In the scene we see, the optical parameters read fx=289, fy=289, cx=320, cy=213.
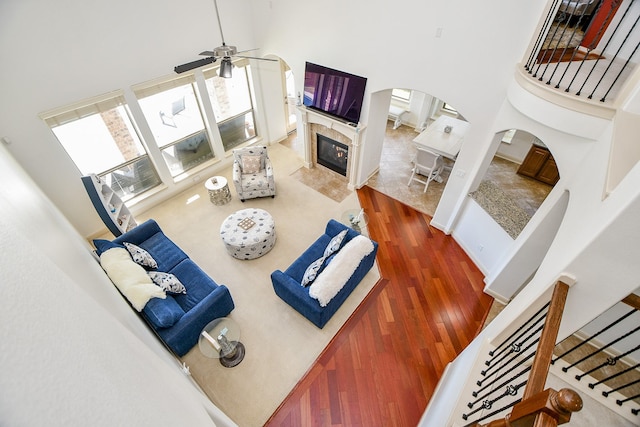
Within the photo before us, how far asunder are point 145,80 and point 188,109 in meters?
1.02

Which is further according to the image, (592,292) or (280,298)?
(280,298)

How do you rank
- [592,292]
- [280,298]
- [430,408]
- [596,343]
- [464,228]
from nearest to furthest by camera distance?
1. [592,292]
2. [596,343]
3. [430,408]
4. [280,298]
5. [464,228]

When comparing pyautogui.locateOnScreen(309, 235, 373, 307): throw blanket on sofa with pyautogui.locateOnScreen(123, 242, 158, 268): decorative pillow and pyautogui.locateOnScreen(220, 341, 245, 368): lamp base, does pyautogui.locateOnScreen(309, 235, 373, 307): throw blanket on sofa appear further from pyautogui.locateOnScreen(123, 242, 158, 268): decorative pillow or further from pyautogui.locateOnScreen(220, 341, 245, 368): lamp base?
pyautogui.locateOnScreen(123, 242, 158, 268): decorative pillow

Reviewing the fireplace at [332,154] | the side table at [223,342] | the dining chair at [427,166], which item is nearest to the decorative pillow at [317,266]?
the side table at [223,342]

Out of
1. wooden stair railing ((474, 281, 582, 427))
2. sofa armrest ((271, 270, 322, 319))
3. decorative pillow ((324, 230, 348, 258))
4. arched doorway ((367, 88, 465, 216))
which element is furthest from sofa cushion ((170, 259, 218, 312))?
arched doorway ((367, 88, 465, 216))

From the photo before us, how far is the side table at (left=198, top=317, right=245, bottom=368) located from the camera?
355 centimetres

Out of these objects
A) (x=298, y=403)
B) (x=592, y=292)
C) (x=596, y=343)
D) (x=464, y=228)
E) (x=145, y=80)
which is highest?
(x=145, y=80)

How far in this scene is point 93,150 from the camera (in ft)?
16.3

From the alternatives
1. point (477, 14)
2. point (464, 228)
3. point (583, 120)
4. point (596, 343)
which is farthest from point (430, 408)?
point (477, 14)

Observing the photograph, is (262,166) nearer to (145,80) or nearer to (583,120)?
(145,80)

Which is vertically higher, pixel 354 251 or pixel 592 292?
pixel 592 292

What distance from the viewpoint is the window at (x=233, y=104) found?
249 inches

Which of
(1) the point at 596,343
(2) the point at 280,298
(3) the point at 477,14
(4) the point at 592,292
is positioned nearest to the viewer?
(4) the point at 592,292

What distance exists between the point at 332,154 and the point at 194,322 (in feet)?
15.0
